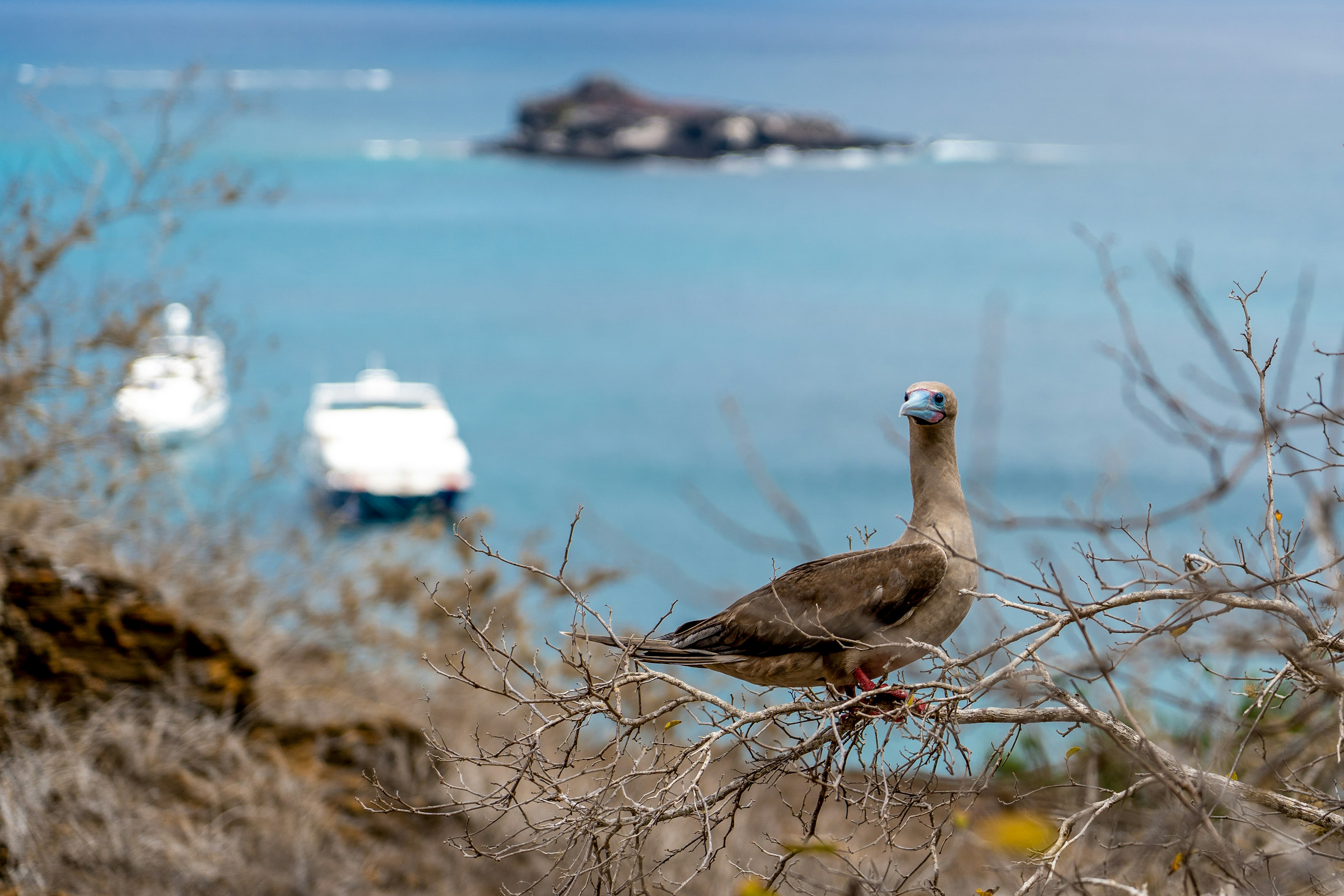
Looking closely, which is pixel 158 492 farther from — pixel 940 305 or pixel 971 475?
pixel 940 305

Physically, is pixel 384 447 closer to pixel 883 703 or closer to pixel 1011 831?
pixel 883 703

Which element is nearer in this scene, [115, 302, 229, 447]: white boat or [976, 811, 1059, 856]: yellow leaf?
[976, 811, 1059, 856]: yellow leaf

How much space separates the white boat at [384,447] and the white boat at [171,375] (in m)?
19.5

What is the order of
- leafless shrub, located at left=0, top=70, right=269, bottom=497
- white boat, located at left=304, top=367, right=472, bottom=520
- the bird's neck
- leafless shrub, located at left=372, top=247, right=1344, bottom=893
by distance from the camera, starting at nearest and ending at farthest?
1. leafless shrub, located at left=372, top=247, right=1344, bottom=893
2. the bird's neck
3. leafless shrub, located at left=0, top=70, right=269, bottom=497
4. white boat, located at left=304, top=367, right=472, bottom=520

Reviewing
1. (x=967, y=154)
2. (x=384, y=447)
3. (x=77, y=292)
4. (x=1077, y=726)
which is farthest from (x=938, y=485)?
(x=967, y=154)

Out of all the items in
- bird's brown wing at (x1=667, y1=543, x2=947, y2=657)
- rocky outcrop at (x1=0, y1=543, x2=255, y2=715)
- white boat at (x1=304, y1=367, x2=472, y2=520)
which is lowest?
white boat at (x1=304, y1=367, x2=472, y2=520)

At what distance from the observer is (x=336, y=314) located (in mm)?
80062

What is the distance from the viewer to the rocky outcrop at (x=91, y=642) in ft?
36.5

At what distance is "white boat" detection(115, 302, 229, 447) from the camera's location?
1479 cm

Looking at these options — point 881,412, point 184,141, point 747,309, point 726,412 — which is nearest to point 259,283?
point 747,309

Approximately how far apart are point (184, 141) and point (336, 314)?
66895 millimetres

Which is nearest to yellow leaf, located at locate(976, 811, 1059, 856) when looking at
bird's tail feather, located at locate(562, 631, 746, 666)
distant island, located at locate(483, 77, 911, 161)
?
bird's tail feather, located at locate(562, 631, 746, 666)

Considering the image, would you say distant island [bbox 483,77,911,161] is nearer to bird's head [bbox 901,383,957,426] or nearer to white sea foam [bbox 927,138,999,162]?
white sea foam [bbox 927,138,999,162]

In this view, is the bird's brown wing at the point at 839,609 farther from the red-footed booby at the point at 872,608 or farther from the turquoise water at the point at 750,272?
the turquoise water at the point at 750,272
